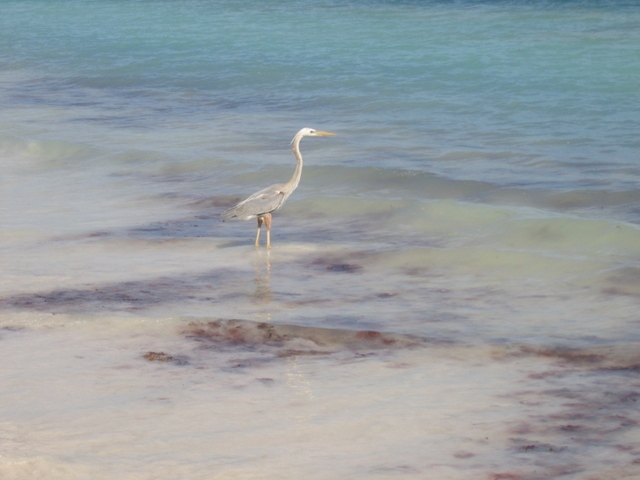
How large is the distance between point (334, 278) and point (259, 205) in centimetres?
141

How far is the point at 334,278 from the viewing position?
9.92m

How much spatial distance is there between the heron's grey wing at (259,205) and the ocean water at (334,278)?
1.22ft

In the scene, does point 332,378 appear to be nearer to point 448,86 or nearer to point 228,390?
point 228,390

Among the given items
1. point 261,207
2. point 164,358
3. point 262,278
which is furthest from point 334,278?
point 164,358

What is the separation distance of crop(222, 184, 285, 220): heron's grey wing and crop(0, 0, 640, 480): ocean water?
0.37 metres

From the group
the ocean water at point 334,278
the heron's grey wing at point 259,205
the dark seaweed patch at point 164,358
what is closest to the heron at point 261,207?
the heron's grey wing at point 259,205

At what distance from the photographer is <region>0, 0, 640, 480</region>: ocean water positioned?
6238 mm

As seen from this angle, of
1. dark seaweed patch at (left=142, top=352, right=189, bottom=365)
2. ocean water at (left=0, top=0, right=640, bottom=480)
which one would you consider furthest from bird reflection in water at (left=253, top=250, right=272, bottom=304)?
dark seaweed patch at (left=142, top=352, right=189, bottom=365)

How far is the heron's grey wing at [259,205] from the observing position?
10875 millimetres

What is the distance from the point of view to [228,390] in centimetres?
698

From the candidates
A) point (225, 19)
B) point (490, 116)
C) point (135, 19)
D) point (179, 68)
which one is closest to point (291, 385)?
point (490, 116)

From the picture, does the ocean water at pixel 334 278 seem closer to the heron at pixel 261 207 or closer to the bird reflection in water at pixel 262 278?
the bird reflection in water at pixel 262 278

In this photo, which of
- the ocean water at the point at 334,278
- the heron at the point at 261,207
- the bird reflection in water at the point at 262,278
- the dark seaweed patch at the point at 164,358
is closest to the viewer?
the ocean water at the point at 334,278

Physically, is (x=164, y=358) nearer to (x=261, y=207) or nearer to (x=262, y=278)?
(x=262, y=278)
